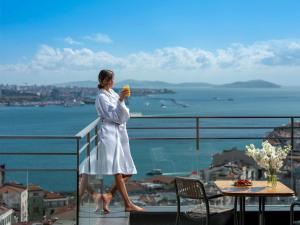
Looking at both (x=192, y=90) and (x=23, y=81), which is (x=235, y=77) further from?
(x=23, y=81)

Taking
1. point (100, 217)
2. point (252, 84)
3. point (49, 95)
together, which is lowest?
point (100, 217)

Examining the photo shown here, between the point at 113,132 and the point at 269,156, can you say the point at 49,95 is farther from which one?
the point at 269,156

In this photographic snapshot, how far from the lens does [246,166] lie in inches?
249

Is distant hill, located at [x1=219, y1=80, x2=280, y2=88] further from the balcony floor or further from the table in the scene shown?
the table

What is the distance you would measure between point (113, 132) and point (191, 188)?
114 cm

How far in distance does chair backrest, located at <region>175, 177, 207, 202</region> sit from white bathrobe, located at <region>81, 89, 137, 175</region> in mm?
903

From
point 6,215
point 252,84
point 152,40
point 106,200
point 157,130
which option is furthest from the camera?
point 152,40

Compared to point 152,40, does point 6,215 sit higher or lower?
lower

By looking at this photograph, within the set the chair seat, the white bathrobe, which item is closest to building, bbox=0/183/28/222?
the white bathrobe

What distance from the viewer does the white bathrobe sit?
5473 millimetres

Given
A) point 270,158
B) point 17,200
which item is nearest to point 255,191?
point 270,158

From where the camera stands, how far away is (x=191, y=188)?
468cm

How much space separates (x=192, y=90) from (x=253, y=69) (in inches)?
252

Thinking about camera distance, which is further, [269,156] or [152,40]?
[152,40]
